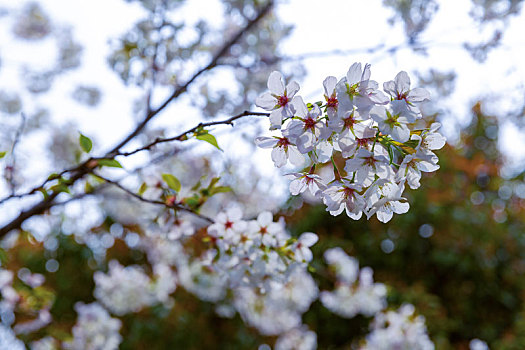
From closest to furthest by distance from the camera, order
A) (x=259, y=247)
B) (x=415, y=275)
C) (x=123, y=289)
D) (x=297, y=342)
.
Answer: (x=259, y=247)
(x=123, y=289)
(x=297, y=342)
(x=415, y=275)

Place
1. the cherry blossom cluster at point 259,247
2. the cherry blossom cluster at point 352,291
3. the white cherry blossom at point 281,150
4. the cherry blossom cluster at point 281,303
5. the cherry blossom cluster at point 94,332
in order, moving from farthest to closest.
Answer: the cherry blossom cluster at point 352,291 → the cherry blossom cluster at point 94,332 → the cherry blossom cluster at point 281,303 → the cherry blossom cluster at point 259,247 → the white cherry blossom at point 281,150

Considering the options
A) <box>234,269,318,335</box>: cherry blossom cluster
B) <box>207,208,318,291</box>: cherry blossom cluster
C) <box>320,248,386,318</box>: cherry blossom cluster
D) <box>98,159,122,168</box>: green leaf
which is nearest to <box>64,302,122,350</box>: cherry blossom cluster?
A: <box>234,269,318,335</box>: cherry blossom cluster

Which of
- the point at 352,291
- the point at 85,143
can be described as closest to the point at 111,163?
the point at 85,143

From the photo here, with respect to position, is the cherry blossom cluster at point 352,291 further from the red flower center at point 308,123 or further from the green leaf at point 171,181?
the red flower center at point 308,123

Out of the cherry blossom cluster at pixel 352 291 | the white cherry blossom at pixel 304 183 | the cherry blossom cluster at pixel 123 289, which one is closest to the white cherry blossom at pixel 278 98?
the white cherry blossom at pixel 304 183

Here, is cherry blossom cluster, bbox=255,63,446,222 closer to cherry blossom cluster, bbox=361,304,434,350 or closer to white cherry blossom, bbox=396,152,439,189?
white cherry blossom, bbox=396,152,439,189

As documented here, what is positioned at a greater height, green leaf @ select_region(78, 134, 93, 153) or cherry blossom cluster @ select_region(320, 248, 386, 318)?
cherry blossom cluster @ select_region(320, 248, 386, 318)

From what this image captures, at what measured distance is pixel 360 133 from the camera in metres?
0.64

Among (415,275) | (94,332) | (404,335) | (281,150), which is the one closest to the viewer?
(281,150)

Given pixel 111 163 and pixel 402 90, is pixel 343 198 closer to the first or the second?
pixel 402 90

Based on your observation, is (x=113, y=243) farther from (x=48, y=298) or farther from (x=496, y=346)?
(x=496, y=346)

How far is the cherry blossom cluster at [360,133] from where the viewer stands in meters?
0.61

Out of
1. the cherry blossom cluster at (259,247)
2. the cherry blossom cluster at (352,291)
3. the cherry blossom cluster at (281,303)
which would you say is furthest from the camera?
the cherry blossom cluster at (352,291)

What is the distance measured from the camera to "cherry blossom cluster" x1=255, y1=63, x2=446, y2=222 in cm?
61
